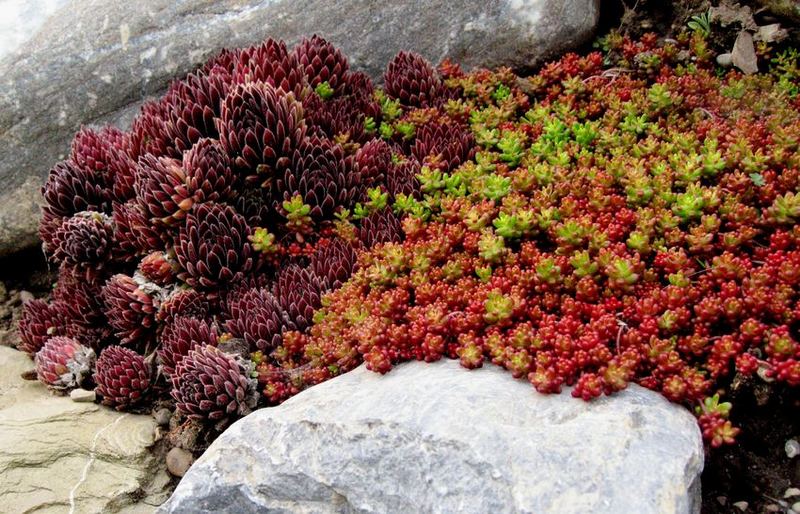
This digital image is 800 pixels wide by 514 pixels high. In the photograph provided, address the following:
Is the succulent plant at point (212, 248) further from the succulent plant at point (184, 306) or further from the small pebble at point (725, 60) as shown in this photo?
the small pebble at point (725, 60)

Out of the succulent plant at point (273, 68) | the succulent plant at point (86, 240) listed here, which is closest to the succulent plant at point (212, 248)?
the succulent plant at point (86, 240)

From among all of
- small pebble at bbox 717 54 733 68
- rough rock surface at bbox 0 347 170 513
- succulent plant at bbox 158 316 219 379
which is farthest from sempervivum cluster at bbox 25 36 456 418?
small pebble at bbox 717 54 733 68

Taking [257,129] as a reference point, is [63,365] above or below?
below

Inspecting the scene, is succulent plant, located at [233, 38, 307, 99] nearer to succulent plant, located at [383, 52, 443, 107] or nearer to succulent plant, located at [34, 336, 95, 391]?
succulent plant, located at [383, 52, 443, 107]

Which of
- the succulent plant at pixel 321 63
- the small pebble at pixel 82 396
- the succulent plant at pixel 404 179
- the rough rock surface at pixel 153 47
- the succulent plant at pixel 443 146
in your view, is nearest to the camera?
the small pebble at pixel 82 396

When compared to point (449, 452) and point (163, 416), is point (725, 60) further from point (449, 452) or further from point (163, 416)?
point (163, 416)

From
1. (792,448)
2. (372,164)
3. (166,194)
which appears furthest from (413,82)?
(792,448)

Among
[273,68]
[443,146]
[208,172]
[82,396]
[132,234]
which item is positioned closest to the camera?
[82,396]
